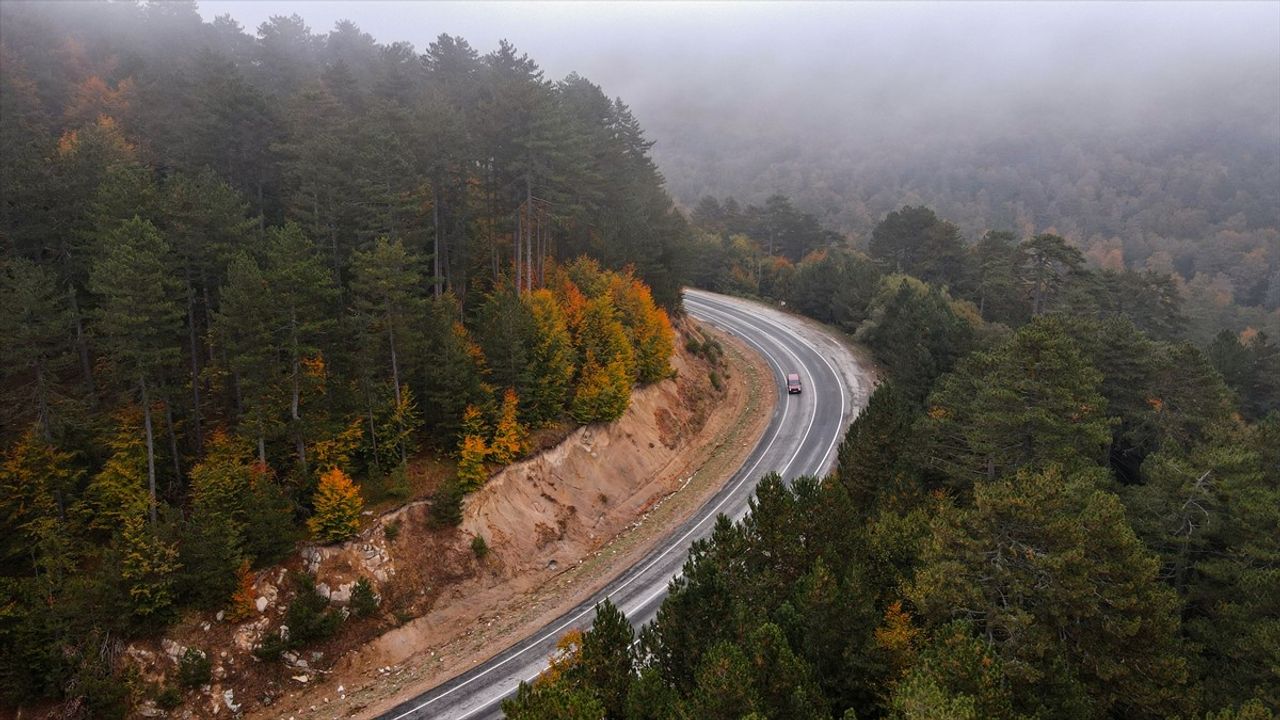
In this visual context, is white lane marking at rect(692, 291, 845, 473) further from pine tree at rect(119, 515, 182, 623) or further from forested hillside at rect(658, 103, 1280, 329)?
forested hillside at rect(658, 103, 1280, 329)

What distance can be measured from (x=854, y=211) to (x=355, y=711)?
14203 centimetres

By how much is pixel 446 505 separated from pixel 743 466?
63.1 feet

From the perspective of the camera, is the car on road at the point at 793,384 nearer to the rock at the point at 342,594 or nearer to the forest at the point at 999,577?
the forest at the point at 999,577

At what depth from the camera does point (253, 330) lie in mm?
25641

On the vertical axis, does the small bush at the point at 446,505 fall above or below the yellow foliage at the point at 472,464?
below

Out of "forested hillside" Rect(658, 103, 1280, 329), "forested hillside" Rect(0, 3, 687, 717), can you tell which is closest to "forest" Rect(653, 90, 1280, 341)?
"forested hillside" Rect(658, 103, 1280, 329)

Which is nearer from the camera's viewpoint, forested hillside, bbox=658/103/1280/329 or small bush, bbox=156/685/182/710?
small bush, bbox=156/685/182/710

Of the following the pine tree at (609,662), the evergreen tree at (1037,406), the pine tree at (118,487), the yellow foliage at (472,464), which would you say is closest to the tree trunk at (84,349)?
the pine tree at (118,487)

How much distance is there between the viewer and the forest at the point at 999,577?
15695 mm

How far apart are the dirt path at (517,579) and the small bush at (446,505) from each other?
1085 mm

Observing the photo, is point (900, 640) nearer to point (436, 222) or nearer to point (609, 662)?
point (609, 662)

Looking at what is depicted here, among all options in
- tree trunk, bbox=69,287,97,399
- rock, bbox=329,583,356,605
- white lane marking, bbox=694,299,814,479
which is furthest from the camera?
white lane marking, bbox=694,299,814,479

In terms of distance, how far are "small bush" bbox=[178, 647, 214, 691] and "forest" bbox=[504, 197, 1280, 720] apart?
39.9 ft

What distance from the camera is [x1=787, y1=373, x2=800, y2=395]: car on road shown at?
168 ft
